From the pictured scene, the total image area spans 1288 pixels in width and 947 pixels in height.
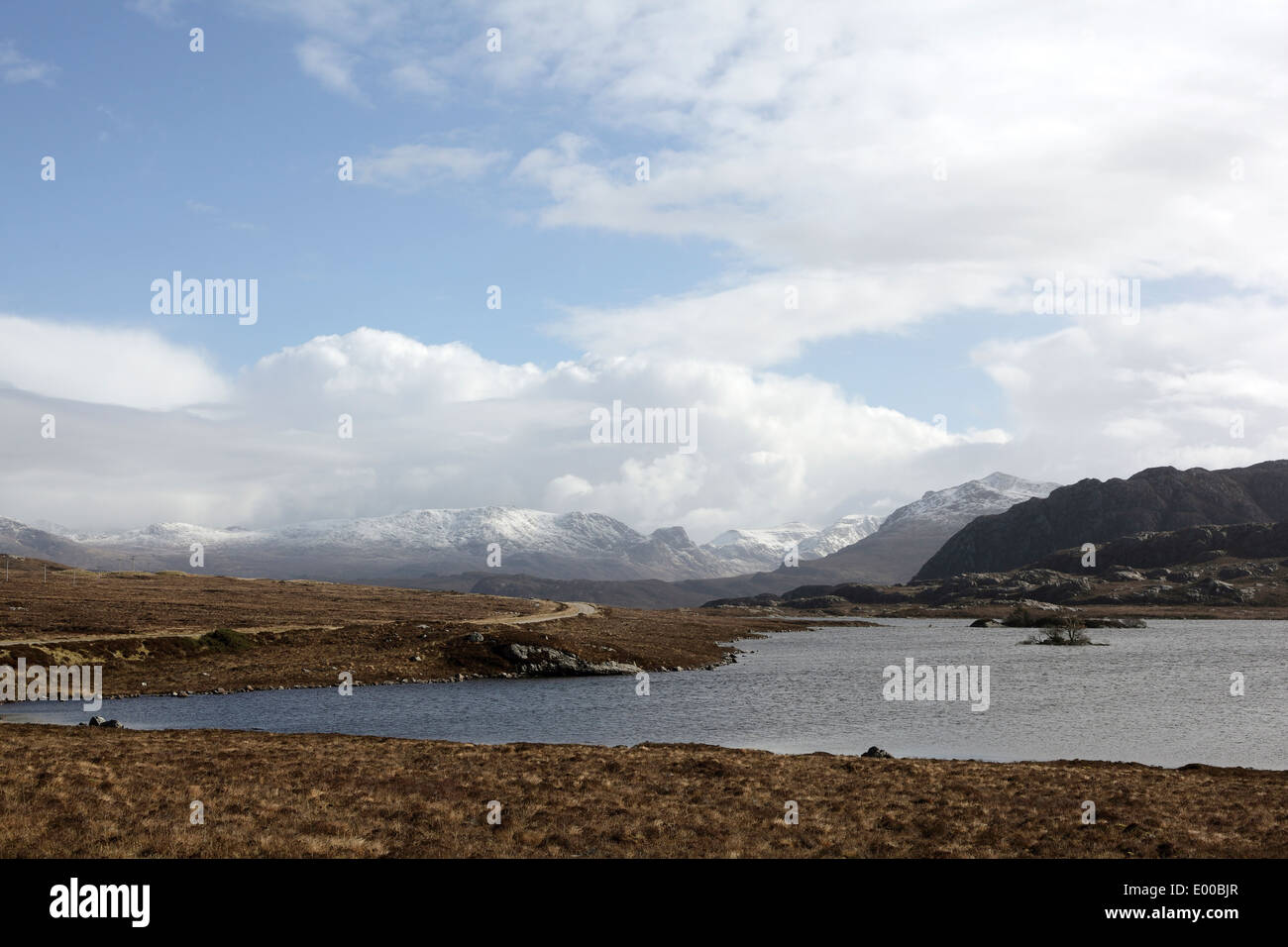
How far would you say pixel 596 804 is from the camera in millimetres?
29422

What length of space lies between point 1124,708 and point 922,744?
996 inches

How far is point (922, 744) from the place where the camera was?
5094 centimetres

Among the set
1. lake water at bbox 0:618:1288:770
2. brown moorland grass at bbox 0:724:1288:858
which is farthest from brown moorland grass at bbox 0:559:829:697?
brown moorland grass at bbox 0:724:1288:858

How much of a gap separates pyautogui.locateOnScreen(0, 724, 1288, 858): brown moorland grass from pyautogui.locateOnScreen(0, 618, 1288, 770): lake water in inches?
472

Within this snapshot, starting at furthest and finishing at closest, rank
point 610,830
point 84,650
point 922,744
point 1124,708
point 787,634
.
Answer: point 787,634, point 84,650, point 1124,708, point 922,744, point 610,830

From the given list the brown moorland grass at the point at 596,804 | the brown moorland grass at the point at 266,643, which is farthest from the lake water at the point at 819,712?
the brown moorland grass at the point at 596,804

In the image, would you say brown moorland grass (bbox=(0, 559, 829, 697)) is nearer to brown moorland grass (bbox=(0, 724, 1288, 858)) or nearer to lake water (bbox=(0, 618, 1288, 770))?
lake water (bbox=(0, 618, 1288, 770))

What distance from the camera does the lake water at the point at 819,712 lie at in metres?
51.6

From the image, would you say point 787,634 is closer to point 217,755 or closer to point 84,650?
point 84,650

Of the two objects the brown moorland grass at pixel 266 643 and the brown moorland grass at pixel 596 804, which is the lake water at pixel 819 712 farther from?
the brown moorland grass at pixel 596 804

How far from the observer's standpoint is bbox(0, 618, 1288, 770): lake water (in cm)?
5159

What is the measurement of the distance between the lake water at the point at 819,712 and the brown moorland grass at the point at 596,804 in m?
12.0
